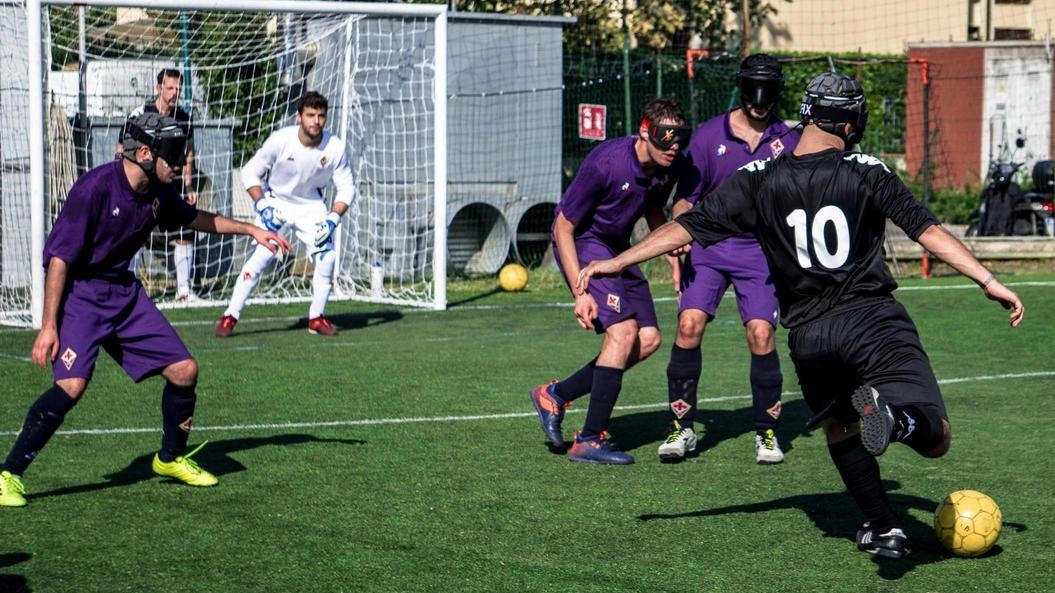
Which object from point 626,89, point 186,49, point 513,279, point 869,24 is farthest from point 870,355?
point 869,24

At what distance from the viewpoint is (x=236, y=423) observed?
8.61m

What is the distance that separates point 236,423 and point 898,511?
13.4 feet

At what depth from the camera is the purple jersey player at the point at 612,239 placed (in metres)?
7.48

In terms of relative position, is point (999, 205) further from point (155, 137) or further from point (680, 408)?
point (155, 137)

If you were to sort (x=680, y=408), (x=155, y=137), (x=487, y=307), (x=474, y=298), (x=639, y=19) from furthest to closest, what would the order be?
(x=639, y=19) → (x=474, y=298) → (x=487, y=307) → (x=680, y=408) → (x=155, y=137)

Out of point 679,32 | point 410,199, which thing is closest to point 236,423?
point 410,199

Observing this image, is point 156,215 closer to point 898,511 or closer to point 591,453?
point 591,453

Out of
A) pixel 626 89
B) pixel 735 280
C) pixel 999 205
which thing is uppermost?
pixel 626 89

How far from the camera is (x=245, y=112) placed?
1592cm

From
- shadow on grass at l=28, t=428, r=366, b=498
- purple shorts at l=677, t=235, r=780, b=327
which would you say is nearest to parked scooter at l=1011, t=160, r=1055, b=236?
purple shorts at l=677, t=235, r=780, b=327

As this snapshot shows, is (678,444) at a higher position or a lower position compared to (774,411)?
lower

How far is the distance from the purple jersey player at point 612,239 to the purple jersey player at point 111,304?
6.61ft

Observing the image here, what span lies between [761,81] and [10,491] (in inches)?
169

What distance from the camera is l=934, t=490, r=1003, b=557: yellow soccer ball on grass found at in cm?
548
